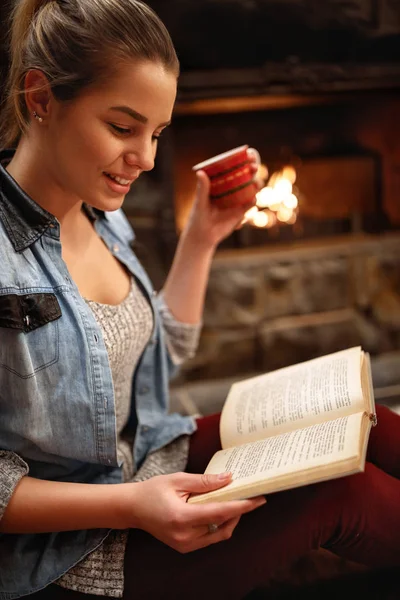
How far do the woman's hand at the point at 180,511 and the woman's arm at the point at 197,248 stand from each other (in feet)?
1.48

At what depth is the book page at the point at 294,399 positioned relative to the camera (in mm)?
893

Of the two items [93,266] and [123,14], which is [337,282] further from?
[123,14]

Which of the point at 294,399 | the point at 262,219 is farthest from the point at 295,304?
the point at 294,399

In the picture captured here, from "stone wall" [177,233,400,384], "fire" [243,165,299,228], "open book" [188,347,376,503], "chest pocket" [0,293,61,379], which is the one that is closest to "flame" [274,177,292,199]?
"fire" [243,165,299,228]

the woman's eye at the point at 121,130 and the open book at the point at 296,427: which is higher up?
the woman's eye at the point at 121,130

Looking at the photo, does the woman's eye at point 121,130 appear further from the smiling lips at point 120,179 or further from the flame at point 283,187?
the flame at point 283,187

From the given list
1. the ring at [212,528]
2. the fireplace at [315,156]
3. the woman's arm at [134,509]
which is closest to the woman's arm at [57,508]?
the woman's arm at [134,509]

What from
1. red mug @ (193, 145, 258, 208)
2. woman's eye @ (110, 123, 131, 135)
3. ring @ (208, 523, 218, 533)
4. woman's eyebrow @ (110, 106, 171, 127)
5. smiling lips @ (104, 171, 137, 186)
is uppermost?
woman's eyebrow @ (110, 106, 171, 127)

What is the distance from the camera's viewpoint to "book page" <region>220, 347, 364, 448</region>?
0.89 metres

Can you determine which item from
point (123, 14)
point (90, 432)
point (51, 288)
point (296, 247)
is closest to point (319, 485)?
point (90, 432)

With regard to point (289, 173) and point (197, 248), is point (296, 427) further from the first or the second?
point (289, 173)

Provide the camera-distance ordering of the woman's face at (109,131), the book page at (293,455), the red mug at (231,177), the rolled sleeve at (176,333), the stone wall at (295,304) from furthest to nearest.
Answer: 1. the stone wall at (295,304)
2. the rolled sleeve at (176,333)
3. the red mug at (231,177)
4. the woman's face at (109,131)
5. the book page at (293,455)

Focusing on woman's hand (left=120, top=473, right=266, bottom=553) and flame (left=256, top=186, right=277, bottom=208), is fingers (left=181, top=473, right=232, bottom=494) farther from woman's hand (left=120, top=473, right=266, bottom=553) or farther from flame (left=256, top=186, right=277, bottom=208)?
flame (left=256, top=186, right=277, bottom=208)

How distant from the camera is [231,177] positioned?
1.13 meters
